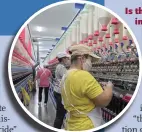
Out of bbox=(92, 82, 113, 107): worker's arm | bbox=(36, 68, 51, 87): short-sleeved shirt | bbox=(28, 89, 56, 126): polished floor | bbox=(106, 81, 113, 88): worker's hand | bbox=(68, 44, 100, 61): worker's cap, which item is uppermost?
bbox=(68, 44, 100, 61): worker's cap

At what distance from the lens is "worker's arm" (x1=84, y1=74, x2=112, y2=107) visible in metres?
1.20

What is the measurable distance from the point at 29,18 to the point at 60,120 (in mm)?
573

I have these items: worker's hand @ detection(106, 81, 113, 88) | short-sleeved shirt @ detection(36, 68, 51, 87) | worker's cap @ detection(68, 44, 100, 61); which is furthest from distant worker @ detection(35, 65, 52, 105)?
worker's hand @ detection(106, 81, 113, 88)

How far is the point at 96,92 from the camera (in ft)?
3.94

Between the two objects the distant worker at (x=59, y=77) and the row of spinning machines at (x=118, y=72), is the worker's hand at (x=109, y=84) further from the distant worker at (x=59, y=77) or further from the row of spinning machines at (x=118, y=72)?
the distant worker at (x=59, y=77)

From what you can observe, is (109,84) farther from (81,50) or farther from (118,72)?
(81,50)

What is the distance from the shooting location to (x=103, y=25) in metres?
1.29

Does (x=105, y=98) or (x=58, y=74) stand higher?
(x=58, y=74)

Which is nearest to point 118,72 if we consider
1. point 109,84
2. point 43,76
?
point 109,84

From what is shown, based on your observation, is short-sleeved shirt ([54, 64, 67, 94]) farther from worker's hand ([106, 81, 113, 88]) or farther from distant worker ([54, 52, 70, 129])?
worker's hand ([106, 81, 113, 88])

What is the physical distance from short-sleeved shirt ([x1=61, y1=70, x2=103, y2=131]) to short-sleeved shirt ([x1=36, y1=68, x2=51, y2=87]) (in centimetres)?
10

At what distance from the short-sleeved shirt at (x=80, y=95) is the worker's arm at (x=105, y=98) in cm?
2

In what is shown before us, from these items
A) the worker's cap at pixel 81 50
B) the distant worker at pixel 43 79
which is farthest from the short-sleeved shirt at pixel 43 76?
the worker's cap at pixel 81 50

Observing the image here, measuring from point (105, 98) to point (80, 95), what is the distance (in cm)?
13
